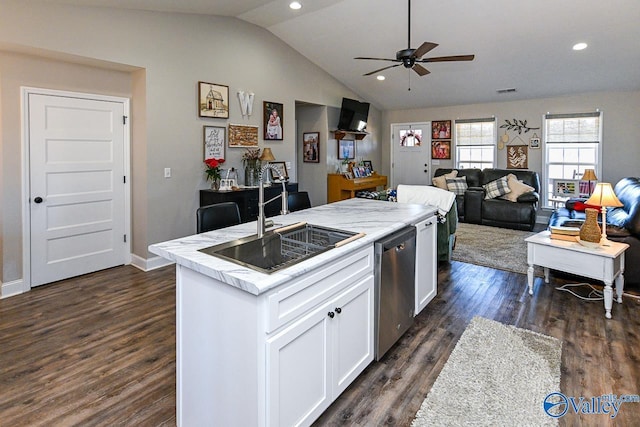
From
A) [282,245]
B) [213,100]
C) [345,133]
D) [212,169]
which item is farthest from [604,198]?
[345,133]

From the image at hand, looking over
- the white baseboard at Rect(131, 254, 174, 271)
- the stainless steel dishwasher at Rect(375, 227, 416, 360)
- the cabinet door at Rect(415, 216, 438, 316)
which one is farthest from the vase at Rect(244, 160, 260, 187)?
the stainless steel dishwasher at Rect(375, 227, 416, 360)

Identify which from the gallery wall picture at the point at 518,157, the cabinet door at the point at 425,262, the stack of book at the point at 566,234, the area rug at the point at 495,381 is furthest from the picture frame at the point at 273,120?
the gallery wall picture at the point at 518,157

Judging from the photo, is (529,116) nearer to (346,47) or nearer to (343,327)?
(346,47)

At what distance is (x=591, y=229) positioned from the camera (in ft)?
11.1

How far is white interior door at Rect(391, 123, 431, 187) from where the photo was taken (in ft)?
29.3

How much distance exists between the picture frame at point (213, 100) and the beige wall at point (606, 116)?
552 centimetres

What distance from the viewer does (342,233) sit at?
7.62 ft

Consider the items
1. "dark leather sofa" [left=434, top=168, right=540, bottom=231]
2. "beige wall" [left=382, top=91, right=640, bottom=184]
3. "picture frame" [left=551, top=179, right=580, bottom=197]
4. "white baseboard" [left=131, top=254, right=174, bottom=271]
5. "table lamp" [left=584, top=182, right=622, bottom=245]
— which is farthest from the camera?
"picture frame" [left=551, top=179, right=580, bottom=197]

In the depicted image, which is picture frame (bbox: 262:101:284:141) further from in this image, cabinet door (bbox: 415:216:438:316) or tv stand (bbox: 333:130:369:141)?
cabinet door (bbox: 415:216:438:316)

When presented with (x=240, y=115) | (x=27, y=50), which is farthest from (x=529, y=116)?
(x=27, y=50)

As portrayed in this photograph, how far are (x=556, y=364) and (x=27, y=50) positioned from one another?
511 cm

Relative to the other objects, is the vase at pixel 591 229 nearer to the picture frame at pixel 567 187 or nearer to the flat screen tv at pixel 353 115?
the picture frame at pixel 567 187

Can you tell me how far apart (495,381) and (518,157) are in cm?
659

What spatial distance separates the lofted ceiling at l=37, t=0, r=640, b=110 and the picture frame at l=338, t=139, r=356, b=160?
4.24 ft
